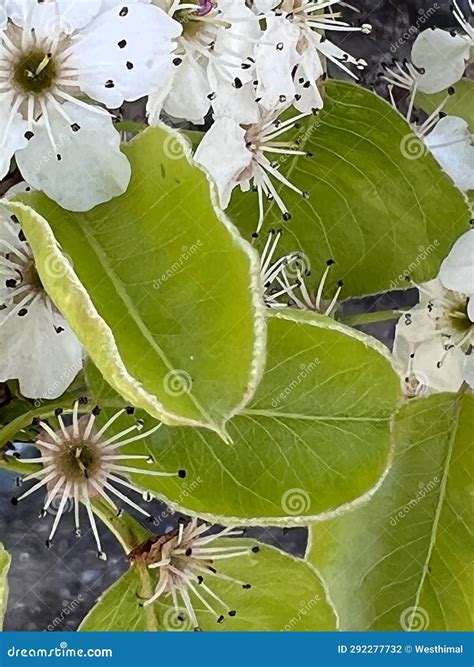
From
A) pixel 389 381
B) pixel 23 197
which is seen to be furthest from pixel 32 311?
pixel 389 381

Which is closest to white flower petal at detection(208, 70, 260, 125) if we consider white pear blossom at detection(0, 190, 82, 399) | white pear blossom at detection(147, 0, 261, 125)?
white pear blossom at detection(147, 0, 261, 125)

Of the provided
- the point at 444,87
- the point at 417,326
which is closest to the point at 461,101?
the point at 444,87

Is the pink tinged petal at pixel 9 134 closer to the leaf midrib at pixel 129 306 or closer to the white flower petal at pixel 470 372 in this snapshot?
the leaf midrib at pixel 129 306

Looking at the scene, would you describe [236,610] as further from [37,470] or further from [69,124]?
[69,124]

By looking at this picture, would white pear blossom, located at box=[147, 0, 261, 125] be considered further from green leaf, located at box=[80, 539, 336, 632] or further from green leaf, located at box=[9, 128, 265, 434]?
green leaf, located at box=[80, 539, 336, 632]

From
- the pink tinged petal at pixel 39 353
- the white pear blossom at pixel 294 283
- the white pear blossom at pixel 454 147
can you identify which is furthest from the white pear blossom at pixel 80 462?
the white pear blossom at pixel 454 147
